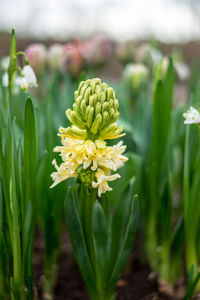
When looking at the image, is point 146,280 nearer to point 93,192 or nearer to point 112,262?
point 112,262

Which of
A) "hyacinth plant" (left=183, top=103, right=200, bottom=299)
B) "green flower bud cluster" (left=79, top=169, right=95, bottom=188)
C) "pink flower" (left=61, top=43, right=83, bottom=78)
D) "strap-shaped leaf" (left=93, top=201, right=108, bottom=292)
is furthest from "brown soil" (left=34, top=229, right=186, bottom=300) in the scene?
"pink flower" (left=61, top=43, right=83, bottom=78)

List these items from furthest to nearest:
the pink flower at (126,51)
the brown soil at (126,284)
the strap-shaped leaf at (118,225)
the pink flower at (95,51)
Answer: the pink flower at (126,51) < the pink flower at (95,51) < the brown soil at (126,284) < the strap-shaped leaf at (118,225)

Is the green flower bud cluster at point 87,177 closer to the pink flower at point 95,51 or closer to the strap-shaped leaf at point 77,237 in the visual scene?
the strap-shaped leaf at point 77,237

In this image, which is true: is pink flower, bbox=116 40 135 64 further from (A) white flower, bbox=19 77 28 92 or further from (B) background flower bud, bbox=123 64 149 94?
(A) white flower, bbox=19 77 28 92

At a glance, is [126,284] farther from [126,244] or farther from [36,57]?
[36,57]

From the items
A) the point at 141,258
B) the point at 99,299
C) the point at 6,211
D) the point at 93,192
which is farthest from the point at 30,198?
the point at 141,258

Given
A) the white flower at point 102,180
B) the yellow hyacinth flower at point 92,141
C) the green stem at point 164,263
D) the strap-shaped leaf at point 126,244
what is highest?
the yellow hyacinth flower at point 92,141

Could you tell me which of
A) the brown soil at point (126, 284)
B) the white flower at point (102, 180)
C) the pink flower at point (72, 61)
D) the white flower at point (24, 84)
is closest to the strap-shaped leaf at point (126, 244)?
the white flower at point (102, 180)
